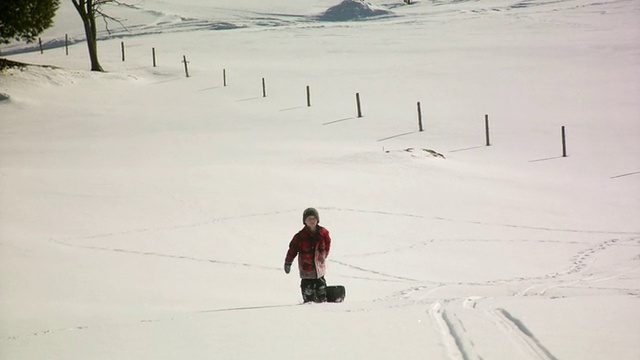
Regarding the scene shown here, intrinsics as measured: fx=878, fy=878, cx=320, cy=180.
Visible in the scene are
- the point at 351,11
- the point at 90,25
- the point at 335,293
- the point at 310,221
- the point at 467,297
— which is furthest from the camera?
the point at 351,11

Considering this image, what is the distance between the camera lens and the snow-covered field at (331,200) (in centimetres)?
724

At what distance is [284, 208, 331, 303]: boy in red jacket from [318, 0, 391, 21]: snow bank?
60.4 m

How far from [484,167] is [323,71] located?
69.4 ft

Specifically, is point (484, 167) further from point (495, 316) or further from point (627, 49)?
point (627, 49)

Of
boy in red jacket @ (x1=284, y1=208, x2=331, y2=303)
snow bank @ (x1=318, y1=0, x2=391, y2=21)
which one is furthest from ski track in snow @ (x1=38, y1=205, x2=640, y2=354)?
snow bank @ (x1=318, y1=0, x2=391, y2=21)

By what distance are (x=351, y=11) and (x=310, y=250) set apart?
6186cm

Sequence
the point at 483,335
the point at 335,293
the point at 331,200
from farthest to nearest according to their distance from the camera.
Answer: the point at 331,200
the point at 335,293
the point at 483,335

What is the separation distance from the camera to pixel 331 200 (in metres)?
18.2

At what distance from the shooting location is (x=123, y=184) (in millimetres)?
17797

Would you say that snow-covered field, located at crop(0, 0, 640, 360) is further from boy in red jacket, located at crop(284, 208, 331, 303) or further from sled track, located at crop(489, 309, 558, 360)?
boy in red jacket, located at crop(284, 208, 331, 303)

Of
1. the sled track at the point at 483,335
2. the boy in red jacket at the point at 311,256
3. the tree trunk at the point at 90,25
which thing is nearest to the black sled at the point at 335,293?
the boy in red jacket at the point at 311,256

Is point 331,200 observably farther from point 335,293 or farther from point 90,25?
point 90,25

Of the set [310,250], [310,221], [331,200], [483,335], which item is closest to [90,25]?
[331,200]

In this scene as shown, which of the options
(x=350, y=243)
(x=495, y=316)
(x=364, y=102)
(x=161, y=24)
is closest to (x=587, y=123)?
(x=364, y=102)
